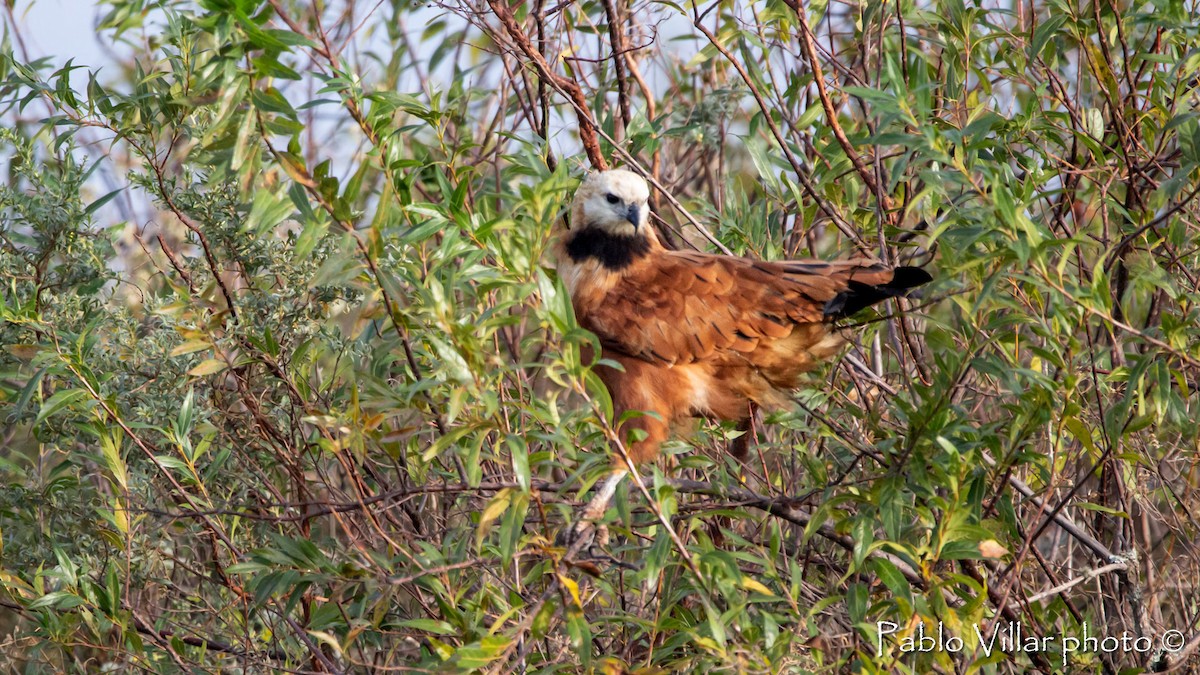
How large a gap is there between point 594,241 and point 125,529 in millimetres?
1763

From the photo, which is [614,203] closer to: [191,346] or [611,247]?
[611,247]

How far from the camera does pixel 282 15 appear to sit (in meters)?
2.19

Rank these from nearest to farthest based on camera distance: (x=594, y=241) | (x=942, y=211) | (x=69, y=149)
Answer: (x=69, y=149) → (x=942, y=211) → (x=594, y=241)

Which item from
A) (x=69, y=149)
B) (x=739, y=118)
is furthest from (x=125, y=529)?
(x=739, y=118)

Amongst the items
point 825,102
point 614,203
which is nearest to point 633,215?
point 614,203

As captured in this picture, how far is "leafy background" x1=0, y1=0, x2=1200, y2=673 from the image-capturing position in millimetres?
2273

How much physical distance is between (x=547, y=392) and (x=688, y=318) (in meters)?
0.82

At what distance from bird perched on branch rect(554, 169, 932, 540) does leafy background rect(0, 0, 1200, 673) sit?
0.12m

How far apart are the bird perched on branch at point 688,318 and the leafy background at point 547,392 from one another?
0.40 ft

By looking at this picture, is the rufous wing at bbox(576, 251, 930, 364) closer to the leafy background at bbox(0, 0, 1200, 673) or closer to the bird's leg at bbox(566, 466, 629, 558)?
the leafy background at bbox(0, 0, 1200, 673)

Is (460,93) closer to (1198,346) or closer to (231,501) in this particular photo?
(231,501)

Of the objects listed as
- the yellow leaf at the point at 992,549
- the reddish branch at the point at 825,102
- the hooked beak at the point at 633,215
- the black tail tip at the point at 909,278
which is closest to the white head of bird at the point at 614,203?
the hooked beak at the point at 633,215

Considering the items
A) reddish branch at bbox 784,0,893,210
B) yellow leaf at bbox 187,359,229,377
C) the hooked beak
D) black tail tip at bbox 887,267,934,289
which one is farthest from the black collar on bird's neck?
yellow leaf at bbox 187,359,229,377

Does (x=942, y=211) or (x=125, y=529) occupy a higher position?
(x=942, y=211)
